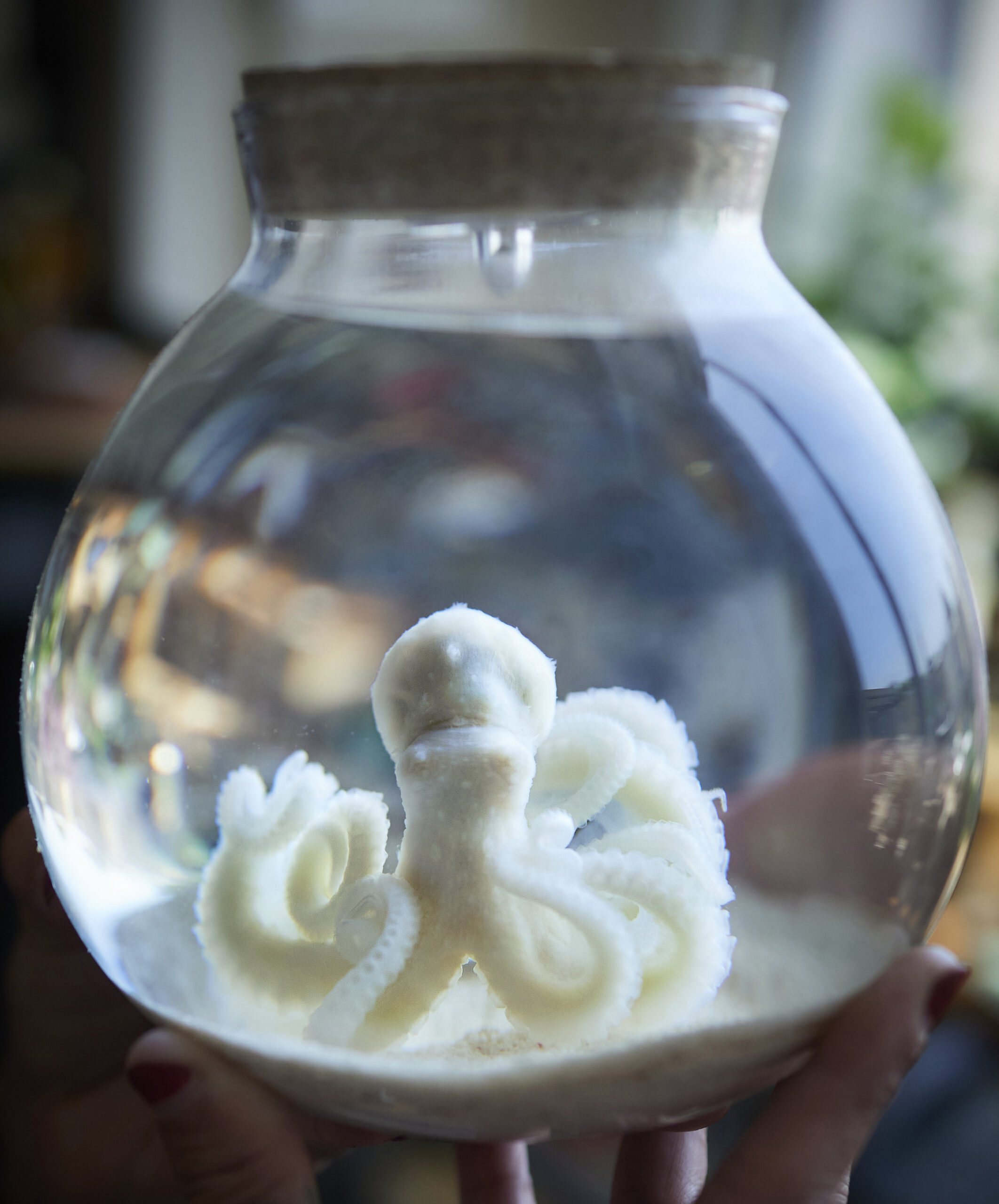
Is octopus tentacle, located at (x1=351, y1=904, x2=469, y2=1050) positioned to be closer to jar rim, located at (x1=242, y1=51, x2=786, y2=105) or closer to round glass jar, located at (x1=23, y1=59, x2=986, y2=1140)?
round glass jar, located at (x1=23, y1=59, x2=986, y2=1140)

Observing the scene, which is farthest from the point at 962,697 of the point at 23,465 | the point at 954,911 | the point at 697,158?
the point at 23,465

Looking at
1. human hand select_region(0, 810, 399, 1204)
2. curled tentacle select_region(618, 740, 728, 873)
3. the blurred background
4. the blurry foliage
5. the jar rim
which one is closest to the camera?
the jar rim

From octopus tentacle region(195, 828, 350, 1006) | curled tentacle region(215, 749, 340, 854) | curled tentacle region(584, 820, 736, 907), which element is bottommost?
octopus tentacle region(195, 828, 350, 1006)

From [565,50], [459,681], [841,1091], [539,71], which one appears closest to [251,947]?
[459,681]

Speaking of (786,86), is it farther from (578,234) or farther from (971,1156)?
(578,234)

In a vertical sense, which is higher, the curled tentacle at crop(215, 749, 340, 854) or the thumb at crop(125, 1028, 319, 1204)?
the curled tentacle at crop(215, 749, 340, 854)

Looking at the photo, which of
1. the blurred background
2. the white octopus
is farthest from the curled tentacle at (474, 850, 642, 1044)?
the blurred background

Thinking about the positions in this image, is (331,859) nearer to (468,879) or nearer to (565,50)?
(468,879)
